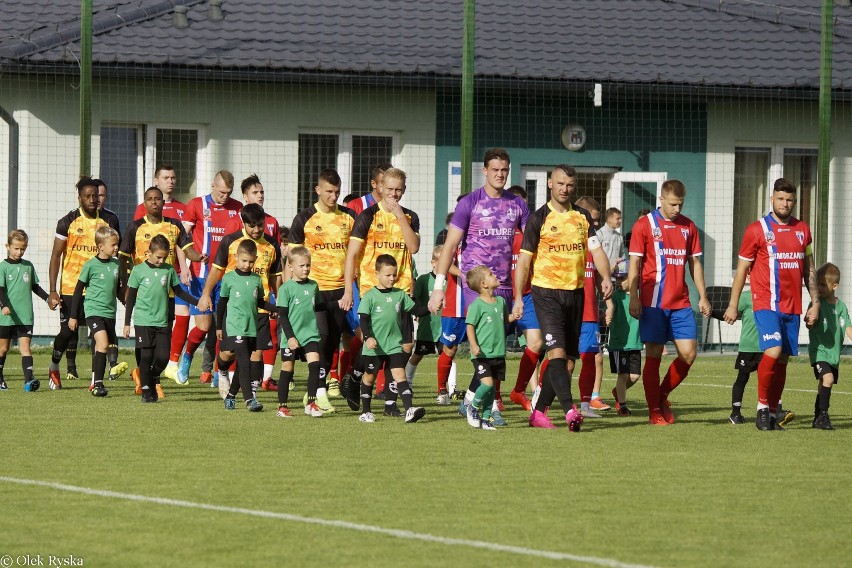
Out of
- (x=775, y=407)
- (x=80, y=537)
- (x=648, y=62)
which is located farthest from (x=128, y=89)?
(x=80, y=537)

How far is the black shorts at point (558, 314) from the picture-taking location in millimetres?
10984

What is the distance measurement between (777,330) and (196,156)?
11123 mm

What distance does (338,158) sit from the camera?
68.9 ft

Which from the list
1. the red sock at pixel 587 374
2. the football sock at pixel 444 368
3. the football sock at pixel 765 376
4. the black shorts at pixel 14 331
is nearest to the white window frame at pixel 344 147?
the black shorts at pixel 14 331

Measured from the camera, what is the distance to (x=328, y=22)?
21.7m

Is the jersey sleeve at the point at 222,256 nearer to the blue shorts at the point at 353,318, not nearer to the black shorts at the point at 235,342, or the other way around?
the black shorts at the point at 235,342

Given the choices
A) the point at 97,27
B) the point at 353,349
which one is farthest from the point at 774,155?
the point at 353,349

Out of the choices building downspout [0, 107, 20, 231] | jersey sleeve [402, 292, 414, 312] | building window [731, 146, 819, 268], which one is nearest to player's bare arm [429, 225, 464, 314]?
jersey sleeve [402, 292, 414, 312]

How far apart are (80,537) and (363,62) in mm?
14356

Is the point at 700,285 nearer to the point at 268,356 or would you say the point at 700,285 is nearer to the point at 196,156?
the point at 268,356

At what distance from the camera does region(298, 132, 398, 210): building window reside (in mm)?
21000

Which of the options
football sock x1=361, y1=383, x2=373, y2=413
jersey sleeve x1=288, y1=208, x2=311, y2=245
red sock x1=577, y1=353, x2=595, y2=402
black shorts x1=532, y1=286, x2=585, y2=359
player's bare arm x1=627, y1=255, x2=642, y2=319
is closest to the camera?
black shorts x1=532, y1=286, x2=585, y2=359

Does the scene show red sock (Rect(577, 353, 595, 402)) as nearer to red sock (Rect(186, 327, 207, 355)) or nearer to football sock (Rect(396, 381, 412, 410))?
football sock (Rect(396, 381, 412, 410))

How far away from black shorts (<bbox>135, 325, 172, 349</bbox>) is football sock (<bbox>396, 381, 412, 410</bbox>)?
2510 millimetres
